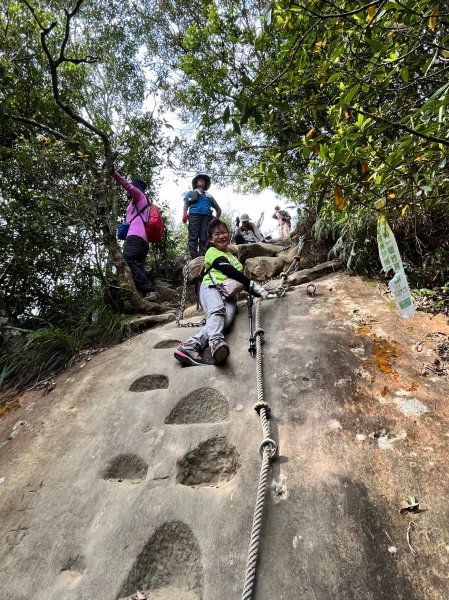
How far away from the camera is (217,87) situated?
26.2 feet

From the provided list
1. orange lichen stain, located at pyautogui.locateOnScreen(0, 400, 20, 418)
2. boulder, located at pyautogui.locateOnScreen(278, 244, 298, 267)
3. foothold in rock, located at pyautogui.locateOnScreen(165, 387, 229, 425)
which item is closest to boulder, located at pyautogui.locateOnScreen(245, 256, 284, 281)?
boulder, located at pyautogui.locateOnScreen(278, 244, 298, 267)

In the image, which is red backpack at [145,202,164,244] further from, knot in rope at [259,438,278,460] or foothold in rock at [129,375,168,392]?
knot in rope at [259,438,278,460]

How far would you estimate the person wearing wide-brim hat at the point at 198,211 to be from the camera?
290 inches

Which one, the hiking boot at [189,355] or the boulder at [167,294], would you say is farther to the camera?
the boulder at [167,294]

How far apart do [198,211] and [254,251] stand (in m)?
2.07

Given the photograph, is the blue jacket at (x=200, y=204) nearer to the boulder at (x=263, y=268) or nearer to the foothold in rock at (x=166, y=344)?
the boulder at (x=263, y=268)

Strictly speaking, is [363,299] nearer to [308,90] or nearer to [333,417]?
[333,417]

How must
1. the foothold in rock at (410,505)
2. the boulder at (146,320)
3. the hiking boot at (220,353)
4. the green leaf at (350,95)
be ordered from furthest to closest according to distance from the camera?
1. the boulder at (146,320)
2. the hiking boot at (220,353)
3. the green leaf at (350,95)
4. the foothold in rock at (410,505)

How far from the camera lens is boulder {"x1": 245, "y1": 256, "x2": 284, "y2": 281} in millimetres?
7410

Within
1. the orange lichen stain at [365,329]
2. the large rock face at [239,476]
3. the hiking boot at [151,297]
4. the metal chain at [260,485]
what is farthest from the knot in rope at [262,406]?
the hiking boot at [151,297]

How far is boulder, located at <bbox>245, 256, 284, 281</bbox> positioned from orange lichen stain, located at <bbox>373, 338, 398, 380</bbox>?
408cm

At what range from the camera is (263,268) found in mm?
7488

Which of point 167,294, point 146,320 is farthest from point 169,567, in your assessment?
point 167,294

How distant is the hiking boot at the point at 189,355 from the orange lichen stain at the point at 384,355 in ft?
5.65
